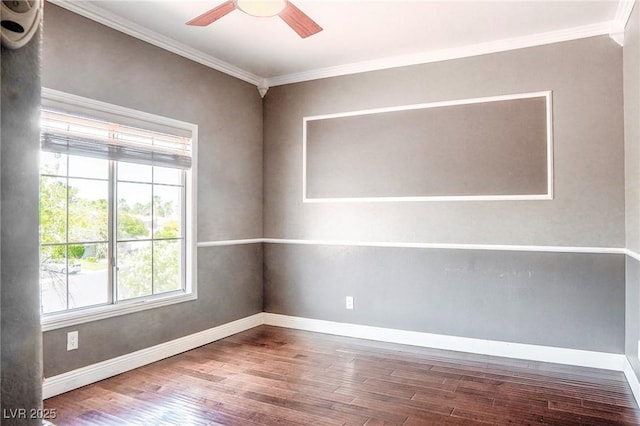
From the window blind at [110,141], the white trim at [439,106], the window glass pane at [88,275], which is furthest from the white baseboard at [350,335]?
the window blind at [110,141]

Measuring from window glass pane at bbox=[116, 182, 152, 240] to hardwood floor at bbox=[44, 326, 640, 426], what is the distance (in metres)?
1.09

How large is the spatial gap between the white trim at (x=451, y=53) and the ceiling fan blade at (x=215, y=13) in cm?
189

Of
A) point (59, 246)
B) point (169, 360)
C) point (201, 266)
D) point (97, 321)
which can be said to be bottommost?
point (169, 360)

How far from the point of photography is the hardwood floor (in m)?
2.56

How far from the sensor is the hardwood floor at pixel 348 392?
2.56m

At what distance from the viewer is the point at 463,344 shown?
12.5 ft

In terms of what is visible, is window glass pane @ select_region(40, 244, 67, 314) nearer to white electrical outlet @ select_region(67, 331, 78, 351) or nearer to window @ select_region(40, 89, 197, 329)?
window @ select_region(40, 89, 197, 329)

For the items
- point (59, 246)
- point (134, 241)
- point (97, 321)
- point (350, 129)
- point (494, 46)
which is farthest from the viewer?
point (350, 129)

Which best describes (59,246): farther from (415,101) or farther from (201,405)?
(415,101)

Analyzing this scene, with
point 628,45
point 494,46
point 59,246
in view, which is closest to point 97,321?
point 59,246

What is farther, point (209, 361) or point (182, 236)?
point (182, 236)

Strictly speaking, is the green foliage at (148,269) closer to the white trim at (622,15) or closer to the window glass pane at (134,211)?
the window glass pane at (134,211)

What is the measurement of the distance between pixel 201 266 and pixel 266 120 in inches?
71.7

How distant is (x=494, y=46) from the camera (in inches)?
146
